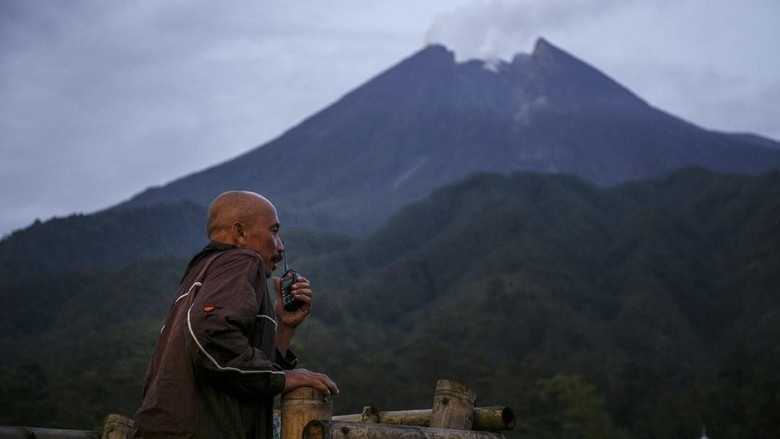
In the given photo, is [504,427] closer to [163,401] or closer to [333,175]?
[163,401]

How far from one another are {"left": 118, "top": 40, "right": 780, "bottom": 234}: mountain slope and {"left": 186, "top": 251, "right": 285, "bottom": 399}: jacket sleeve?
109 m

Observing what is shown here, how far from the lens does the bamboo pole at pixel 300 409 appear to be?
121 inches

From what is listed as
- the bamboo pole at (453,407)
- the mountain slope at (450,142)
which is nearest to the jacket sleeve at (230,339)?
the bamboo pole at (453,407)

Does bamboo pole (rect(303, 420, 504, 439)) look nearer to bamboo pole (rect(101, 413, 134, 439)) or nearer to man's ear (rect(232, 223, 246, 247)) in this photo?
man's ear (rect(232, 223, 246, 247))

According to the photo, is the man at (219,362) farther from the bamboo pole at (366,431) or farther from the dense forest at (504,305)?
the dense forest at (504,305)

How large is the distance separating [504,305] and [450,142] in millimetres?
76883

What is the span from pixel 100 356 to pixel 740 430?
85.7 ft

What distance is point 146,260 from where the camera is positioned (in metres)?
64.0

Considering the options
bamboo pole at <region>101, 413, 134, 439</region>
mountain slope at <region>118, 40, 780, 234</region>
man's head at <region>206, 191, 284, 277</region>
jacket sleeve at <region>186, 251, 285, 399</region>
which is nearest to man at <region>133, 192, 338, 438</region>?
jacket sleeve at <region>186, 251, 285, 399</region>

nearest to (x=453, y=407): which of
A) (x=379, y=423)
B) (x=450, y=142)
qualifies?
(x=379, y=423)

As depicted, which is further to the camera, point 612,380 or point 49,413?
point 612,380

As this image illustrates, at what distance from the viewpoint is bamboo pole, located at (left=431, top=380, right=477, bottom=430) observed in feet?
12.1

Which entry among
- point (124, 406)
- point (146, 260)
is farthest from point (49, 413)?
point (146, 260)

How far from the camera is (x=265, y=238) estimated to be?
10.8 feet
